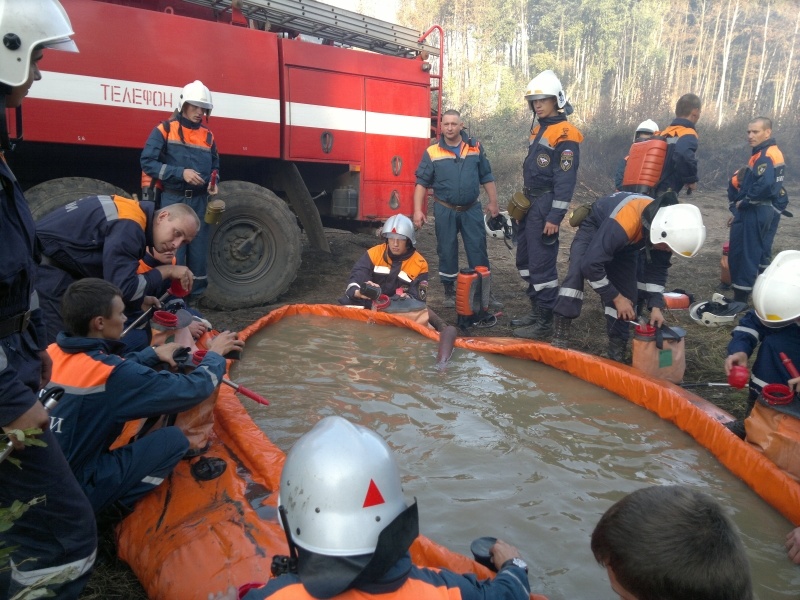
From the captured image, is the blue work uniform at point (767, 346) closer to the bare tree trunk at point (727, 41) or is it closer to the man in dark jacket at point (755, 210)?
the man in dark jacket at point (755, 210)

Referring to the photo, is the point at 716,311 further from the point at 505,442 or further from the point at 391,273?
the point at 505,442

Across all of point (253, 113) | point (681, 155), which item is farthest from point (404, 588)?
point (681, 155)

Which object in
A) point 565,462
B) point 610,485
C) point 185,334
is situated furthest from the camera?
point 185,334

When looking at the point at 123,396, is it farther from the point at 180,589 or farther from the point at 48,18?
the point at 48,18

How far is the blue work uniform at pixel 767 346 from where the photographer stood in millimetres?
3299

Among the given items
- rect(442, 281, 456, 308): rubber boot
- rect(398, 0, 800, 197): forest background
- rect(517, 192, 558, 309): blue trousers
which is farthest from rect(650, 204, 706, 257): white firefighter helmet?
rect(398, 0, 800, 197): forest background

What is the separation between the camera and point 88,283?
101 inches

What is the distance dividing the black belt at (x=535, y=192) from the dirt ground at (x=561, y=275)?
4.37 feet

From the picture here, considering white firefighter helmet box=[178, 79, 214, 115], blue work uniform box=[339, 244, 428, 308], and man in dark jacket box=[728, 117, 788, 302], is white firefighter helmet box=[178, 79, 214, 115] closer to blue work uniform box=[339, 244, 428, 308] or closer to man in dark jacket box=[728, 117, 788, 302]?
blue work uniform box=[339, 244, 428, 308]

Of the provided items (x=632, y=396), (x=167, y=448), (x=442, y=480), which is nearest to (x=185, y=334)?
(x=167, y=448)

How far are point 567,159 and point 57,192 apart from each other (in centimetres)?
450

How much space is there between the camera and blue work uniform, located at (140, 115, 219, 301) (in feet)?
17.9

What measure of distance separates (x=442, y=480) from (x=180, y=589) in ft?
4.40

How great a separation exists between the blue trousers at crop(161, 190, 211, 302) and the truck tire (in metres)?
0.36
